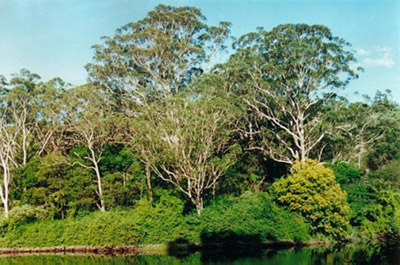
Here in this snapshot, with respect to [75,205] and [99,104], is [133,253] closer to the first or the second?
[75,205]

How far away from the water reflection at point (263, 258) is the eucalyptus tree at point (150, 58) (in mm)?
14058

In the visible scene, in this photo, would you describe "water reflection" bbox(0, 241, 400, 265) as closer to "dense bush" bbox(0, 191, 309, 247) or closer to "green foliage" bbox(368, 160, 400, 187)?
"dense bush" bbox(0, 191, 309, 247)

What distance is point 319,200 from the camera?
26422mm

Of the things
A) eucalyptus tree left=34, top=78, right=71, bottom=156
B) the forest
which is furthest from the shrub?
eucalyptus tree left=34, top=78, right=71, bottom=156

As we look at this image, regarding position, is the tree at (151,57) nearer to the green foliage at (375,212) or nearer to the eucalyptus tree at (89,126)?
the eucalyptus tree at (89,126)

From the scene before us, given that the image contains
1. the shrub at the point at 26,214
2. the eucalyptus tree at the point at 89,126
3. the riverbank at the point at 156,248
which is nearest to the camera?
the riverbank at the point at 156,248

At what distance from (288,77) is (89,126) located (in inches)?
539

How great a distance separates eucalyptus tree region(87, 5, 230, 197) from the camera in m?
35.7

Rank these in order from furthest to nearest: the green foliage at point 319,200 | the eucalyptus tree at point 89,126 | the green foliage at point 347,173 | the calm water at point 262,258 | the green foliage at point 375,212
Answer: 1. the eucalyptus tree at point 89,126
2. the green foliage at point 347,173
3. the green foliage at point 375,212
4. the green foliage at point 319,200
5. the calm water at point 262,258

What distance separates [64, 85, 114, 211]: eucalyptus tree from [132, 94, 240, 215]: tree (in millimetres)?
4005

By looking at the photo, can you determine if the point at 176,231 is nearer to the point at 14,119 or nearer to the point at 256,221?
the point at 256,221

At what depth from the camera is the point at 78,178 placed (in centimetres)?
3036

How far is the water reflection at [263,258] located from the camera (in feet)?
64.2

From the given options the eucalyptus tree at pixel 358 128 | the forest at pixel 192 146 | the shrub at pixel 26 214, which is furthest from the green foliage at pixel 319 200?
the shrub at pixel 26 214
